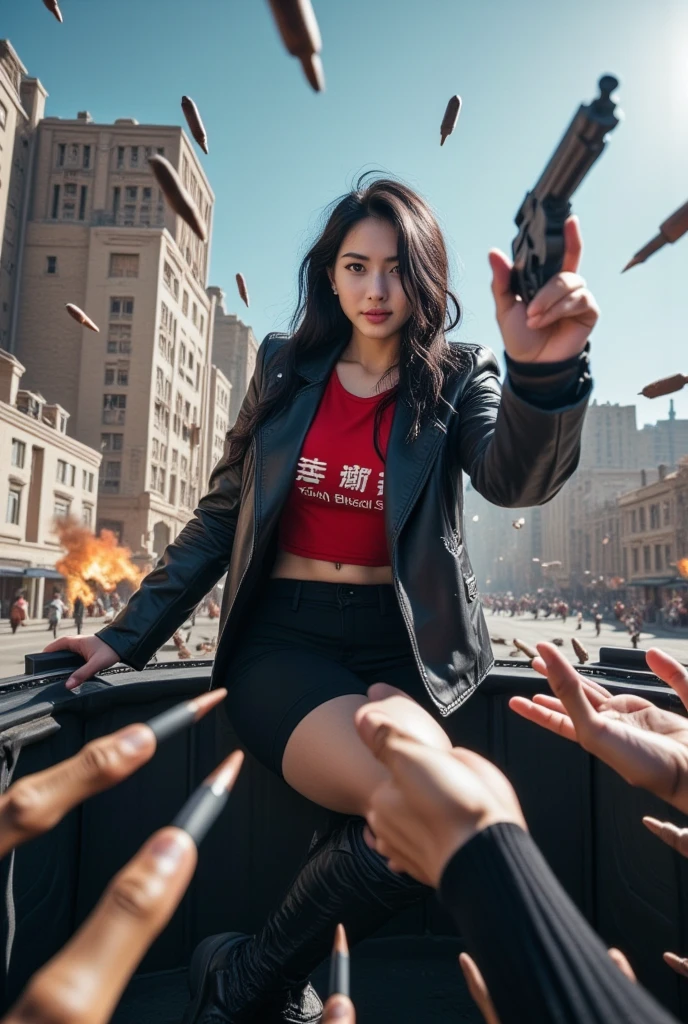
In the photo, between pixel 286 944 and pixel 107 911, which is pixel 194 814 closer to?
pixel 107 911

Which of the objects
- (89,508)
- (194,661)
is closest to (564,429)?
(194,661)

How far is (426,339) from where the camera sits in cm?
244

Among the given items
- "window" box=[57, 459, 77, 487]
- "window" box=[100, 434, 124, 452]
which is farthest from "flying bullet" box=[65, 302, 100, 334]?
"window" box=[100, 434, 124, 452]

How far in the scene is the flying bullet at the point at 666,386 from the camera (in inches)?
154

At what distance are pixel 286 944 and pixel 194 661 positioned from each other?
56.7 inches

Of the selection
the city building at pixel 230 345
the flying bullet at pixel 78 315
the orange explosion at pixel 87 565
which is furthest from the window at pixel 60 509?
the city building at pixel 230 345

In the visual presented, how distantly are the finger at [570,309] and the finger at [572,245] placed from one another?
6cm

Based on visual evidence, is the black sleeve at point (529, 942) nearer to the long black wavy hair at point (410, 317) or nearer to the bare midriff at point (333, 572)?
the bare midriff at point (333, 572)

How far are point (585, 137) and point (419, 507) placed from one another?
1.24m

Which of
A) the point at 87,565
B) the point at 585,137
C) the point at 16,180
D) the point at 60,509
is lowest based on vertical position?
the point at 585,137

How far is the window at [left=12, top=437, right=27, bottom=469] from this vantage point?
38.3 m

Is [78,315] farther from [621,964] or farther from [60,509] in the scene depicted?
[60,509]

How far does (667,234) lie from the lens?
2236 millimetres

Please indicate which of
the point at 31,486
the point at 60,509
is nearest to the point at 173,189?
the point at 31,486
